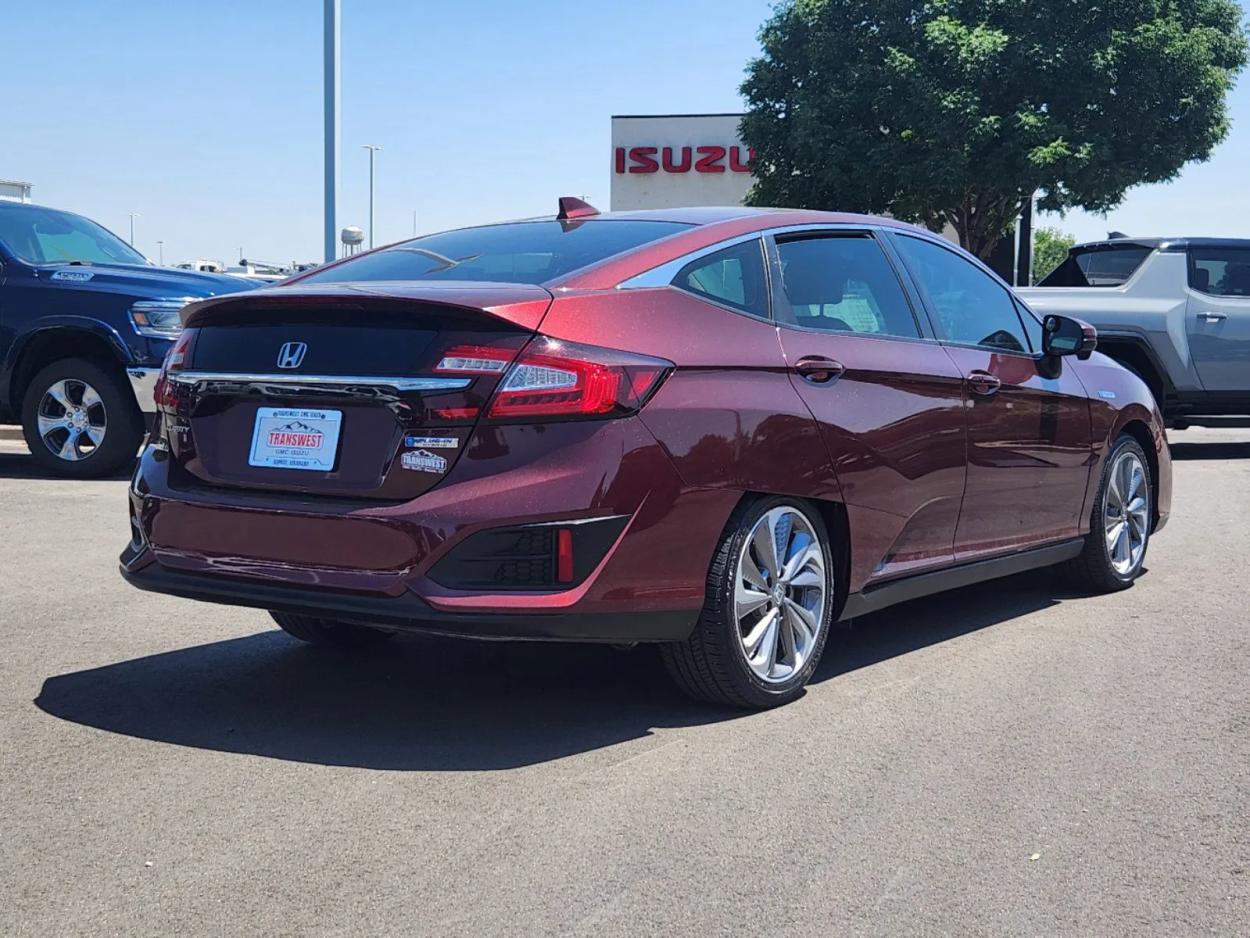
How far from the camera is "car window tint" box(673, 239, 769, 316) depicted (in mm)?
4391

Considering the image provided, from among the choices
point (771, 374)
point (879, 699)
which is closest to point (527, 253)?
point (771, 374)

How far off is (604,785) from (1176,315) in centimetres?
1012

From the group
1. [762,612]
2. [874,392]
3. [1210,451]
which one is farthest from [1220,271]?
[762,612]

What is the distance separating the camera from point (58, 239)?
11.0 m

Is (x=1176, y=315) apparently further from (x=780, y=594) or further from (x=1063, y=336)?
(x=780, y=594)

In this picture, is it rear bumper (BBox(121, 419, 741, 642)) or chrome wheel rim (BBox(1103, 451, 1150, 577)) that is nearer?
rear bumper (BBox(121, 419, 741, 642))

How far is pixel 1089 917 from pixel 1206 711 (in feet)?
5.99

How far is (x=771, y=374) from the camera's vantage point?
14.5 ft

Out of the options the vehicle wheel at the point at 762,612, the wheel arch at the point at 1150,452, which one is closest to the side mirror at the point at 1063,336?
the wheel arch at the point at 1150,452

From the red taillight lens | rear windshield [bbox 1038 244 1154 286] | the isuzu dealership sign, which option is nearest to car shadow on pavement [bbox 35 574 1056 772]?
the red taillight lens

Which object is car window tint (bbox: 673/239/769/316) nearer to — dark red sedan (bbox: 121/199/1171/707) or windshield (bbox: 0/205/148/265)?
dark red sedan (bbox: 121/199/1171/707)

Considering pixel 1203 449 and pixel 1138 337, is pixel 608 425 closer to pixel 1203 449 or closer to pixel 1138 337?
pixel 1138 337

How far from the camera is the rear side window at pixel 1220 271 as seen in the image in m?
12.6

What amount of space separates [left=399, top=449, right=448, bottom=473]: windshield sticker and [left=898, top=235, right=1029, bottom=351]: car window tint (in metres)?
2.37
